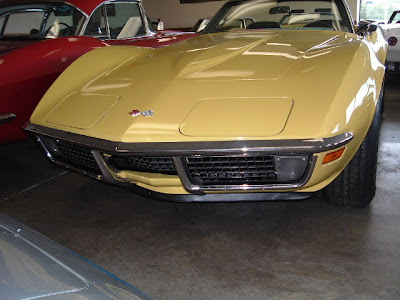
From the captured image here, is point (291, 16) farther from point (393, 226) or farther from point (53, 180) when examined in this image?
point (53, 180)

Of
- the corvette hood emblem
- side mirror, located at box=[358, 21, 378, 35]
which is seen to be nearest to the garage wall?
side mirror, located at box=[358, 21, 378, 35]

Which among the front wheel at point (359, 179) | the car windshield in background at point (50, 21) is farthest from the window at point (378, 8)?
the front wheel at point (359, 179)

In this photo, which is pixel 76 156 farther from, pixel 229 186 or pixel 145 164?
pixel 229 186

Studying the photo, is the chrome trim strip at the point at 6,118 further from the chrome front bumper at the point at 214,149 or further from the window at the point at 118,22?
the window at the point at 118,22

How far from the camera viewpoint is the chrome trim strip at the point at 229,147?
1785 millimetres

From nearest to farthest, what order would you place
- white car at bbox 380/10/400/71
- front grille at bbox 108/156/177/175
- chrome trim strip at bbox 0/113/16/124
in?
front grille at bbox 108/156/177/175
chrome trim strip at bbox 0/113/16/124
white car at bbox 380/10/400/71

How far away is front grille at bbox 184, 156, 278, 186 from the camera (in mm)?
1902

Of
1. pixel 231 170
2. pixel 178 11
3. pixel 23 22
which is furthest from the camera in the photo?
pixel 178 11

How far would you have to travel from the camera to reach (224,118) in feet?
6.31

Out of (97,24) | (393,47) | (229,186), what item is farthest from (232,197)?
(393,47)

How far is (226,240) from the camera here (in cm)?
218

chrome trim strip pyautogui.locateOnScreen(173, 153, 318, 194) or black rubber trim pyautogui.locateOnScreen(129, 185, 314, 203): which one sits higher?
chrome trim strip pyautogui.locateOnScreen(173, 153, 318, 194)

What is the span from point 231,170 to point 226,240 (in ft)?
1.34

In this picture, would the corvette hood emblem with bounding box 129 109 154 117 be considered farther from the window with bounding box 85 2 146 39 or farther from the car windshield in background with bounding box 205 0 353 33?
the window with bounding box 85 2 146 39
